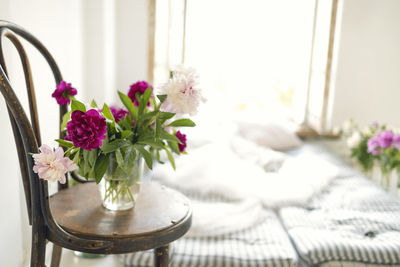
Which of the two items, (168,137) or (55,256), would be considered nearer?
(168,137)

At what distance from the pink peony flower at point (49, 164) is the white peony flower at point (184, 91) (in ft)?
1.13

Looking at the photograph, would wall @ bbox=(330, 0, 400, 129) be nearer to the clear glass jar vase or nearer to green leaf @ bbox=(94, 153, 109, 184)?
the clear glass jar vase

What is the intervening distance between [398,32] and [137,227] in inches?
131

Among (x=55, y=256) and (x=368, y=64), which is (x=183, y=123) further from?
(x=368, y=64)

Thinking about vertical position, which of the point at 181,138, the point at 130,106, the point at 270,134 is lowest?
the point at 270,134

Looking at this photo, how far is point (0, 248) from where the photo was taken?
4.57 ft

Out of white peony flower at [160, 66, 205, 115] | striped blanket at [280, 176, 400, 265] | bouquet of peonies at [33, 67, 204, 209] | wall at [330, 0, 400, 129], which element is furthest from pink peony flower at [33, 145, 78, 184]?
wall at [330, 0, 400, 129]

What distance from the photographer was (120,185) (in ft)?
3.96

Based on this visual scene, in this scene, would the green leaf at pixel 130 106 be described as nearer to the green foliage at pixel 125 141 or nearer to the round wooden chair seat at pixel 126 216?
the green foliage at pixel 125 141

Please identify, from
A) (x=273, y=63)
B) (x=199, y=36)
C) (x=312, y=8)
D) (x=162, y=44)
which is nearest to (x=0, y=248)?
(x=162, y=44)

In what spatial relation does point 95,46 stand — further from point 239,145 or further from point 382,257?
point 382,257

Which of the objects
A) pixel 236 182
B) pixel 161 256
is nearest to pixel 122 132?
pixel 161 256

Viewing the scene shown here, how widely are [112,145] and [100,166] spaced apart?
7 centimetres

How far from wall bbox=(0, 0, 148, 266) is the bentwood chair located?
19 cm
